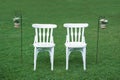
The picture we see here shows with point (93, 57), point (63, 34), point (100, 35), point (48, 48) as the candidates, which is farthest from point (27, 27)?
point (48, 48)

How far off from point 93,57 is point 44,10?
11.4 meters

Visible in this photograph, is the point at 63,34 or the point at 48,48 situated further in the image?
the point at 63,34

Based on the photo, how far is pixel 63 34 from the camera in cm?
1361

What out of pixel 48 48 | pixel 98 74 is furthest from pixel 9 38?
pixel 98 74

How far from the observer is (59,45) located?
11703 mm

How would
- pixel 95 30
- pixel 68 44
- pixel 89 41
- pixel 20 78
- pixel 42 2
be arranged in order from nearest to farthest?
pixel 20 78 → pixel 68 44 → pixel 89 41 → pixel 95 30 → pixel 42 2

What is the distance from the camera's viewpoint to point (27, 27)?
49.7ft

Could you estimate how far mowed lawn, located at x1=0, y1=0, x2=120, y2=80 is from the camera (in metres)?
8.47

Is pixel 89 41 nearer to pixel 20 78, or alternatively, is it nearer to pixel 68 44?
pixel 68 44

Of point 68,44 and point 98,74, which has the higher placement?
point 68,44

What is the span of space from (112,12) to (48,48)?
481 inches

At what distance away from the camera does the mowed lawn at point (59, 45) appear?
8.47m

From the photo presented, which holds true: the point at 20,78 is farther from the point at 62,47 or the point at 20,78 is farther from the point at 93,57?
the point at 62,47

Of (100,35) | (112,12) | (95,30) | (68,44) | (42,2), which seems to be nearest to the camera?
(68,44)
